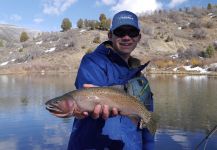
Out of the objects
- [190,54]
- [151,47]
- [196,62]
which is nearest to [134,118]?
[196,62]

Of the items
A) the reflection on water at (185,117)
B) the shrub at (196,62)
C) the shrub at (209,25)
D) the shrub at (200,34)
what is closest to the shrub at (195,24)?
the shrub at (209,25)

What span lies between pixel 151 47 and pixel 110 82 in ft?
241

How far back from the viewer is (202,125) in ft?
56.1

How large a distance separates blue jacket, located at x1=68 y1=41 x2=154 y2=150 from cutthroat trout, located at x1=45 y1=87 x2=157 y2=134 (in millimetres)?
183

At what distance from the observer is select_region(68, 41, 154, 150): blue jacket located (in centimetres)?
391

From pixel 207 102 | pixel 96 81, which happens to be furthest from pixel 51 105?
pixel 207 102

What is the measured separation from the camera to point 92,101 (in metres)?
3.64

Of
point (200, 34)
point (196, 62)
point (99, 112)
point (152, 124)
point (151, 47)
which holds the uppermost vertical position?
point (200, 34)

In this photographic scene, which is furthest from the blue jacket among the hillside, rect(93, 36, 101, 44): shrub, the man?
rect(93, 36, 101, 44): shrub

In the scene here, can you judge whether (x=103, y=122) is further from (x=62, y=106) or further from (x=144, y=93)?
(x=144, y=93)

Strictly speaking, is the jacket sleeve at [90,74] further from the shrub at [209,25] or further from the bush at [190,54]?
the shrub at [209,25]

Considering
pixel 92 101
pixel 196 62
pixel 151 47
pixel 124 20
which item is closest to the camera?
pixel 92 101

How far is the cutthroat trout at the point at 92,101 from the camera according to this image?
3.56m

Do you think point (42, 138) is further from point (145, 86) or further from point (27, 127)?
point (145, 86)
